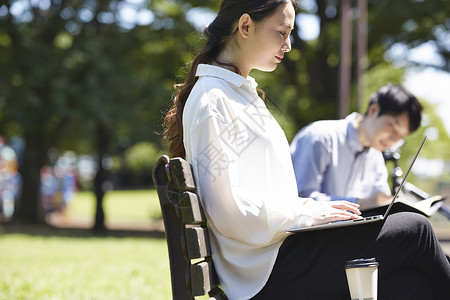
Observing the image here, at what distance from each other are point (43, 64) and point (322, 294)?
15.3 metres

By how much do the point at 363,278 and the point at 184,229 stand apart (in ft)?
1.81

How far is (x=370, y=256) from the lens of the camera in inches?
75.8

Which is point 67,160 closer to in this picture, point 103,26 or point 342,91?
point 103,26

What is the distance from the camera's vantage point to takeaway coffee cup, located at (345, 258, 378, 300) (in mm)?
1787

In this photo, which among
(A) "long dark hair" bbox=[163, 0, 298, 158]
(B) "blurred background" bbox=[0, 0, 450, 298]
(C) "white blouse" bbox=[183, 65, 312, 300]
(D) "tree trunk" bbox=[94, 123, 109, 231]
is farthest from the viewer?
(D) "tree trunk" bbox=[94, 123, 109, 231]

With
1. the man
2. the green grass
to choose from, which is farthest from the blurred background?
the man

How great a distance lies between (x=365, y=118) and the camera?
373 centimetres

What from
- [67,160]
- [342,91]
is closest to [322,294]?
[342,91]

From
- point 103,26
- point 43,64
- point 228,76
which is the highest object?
point 103,26

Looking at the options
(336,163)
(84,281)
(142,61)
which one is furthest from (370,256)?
(142,61)

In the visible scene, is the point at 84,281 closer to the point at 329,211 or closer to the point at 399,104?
the point at 399,104

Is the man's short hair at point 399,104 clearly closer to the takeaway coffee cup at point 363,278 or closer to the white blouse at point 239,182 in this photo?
the white blouse at point 239,182

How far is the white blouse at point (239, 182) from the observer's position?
1895 mm

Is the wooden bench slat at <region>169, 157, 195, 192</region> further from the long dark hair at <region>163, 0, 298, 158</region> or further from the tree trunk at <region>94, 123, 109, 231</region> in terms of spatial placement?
the tree trunk at <region>94, 123, 109, 231</region>
